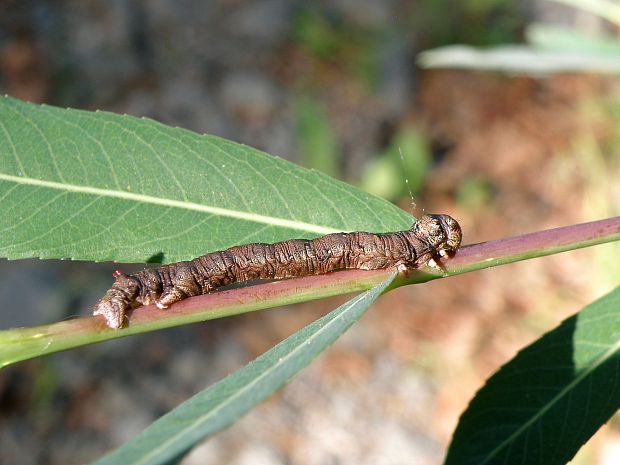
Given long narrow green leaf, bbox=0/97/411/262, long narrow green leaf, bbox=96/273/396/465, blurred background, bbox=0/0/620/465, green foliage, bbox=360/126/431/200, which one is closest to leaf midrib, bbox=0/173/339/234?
long narrow green leaf, bbox=0/97/411/262

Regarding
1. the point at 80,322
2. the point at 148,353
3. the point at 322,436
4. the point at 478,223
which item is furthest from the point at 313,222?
the point at 478,223

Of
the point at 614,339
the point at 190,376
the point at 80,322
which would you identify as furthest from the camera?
the point at 190,376

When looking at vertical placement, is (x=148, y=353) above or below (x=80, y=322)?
below

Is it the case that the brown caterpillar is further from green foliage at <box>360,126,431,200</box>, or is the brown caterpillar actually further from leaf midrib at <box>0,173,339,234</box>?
green foliage at <box>360,126,431,200</box>

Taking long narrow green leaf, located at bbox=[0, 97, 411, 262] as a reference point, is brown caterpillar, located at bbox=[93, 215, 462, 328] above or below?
below

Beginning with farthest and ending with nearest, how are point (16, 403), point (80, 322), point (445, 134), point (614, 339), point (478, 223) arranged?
1. point (445, 134)
2. point (478, 223)
3. point (16, 403)
4. point (614, 339)
5. point (80, 322)

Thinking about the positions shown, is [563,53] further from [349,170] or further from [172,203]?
[349,170]

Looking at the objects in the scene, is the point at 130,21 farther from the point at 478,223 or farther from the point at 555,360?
the point at 555,360
